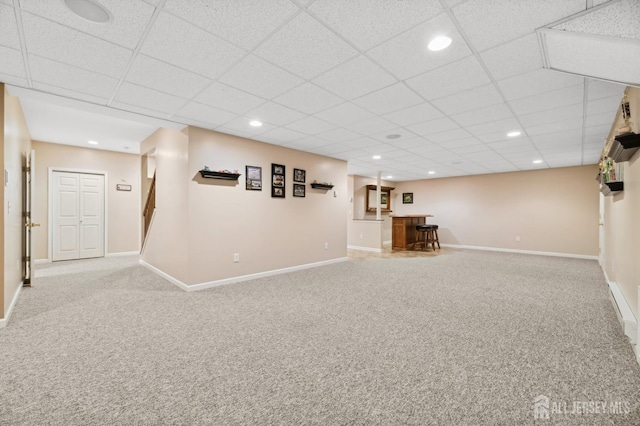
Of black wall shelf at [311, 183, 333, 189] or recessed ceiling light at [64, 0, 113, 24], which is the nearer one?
recessed ceiling light at [64, 0, 113, 24]

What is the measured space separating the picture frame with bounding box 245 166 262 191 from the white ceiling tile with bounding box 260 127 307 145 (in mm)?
565

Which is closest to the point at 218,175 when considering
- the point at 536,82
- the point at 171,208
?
the point at 171,208

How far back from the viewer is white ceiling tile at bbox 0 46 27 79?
2148mm

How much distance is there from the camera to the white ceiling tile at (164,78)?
2.35 metres

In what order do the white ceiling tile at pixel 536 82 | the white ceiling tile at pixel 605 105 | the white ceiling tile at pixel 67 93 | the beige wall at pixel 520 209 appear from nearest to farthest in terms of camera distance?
the white ceiling tile at pixel 536 82 → the white ceiling tile at pixel 67 93 → the white ceiling tile at pixel 605 105 → the beige wall at pixel 520 209

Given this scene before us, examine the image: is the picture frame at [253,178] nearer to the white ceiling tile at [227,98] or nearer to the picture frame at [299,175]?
the picture frame at [299,175]

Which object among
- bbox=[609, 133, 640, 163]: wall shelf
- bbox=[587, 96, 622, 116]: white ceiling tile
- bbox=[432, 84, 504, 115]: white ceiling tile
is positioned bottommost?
bbox=[609, 133, 640, 163]: wall shelf

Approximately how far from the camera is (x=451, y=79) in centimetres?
256

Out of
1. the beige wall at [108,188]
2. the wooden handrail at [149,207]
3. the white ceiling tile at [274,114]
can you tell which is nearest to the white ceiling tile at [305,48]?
the white ceiling tile at [274,114]

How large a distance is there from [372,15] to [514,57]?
132cm

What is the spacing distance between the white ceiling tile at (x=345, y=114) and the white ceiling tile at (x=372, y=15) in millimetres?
1285

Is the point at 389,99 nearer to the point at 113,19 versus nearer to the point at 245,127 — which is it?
the point at 245,127

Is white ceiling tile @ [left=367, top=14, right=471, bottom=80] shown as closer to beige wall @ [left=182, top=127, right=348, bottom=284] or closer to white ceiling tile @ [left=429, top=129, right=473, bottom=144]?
white ceiling tile @ [left=429, top=129, right=473, bottom=144]

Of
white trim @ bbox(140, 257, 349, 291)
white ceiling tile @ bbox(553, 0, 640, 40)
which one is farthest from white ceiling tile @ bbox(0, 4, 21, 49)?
white ceiling tile @ bbox(553, 0, 640, 40)
